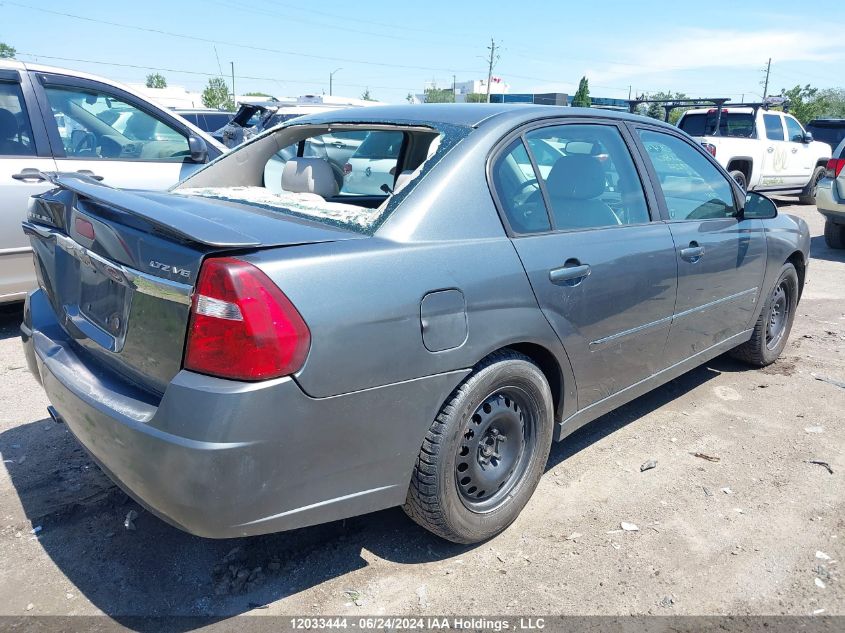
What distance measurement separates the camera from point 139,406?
2168 millimetres

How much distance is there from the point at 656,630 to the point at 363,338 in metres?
1.41

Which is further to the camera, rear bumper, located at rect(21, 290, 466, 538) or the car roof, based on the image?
the car roof

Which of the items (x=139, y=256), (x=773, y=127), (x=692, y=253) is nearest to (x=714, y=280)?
(x=692, y=253)

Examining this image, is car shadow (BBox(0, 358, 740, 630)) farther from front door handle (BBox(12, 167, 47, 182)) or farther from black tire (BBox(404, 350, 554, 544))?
front door handle (BBox(12, 167, 47, 182))

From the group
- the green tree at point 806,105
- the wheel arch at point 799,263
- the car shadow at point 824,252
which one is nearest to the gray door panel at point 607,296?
the wheel arch at point 799,263

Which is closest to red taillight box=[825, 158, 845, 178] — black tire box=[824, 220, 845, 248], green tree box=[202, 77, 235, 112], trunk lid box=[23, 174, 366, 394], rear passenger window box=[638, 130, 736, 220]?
black tire box=[824, 220, 845, 248]

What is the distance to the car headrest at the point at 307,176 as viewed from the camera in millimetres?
3463

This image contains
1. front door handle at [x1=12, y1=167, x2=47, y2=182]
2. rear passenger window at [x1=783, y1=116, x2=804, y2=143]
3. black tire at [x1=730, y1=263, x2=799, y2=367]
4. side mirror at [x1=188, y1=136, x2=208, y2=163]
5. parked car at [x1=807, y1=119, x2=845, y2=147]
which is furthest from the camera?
parked car at [x1=807, y1=119, x2=845, y2=147]

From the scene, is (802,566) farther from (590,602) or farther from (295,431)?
(295,431)

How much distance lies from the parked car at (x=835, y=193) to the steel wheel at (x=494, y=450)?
8.61 metres

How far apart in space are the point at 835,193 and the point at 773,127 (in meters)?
5.27

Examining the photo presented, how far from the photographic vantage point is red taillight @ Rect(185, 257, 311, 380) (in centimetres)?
197

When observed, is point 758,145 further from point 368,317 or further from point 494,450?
point 368,317

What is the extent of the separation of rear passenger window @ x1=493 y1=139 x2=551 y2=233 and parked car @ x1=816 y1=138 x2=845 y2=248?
8.29 metres
